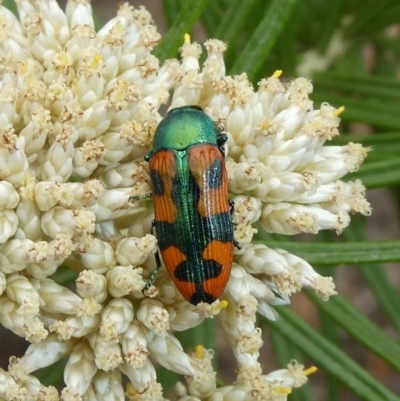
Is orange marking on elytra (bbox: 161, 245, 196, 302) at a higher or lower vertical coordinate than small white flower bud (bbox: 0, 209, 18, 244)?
lower

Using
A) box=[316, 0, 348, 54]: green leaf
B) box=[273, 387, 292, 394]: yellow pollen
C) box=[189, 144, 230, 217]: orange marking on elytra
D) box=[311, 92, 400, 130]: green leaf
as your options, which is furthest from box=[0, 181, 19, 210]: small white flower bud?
box=[316, 0, 348, 54]: green leaf

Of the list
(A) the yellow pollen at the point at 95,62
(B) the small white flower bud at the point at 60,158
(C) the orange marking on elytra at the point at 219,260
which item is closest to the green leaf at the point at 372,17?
(A) the yellow pollen at the point at 95,62

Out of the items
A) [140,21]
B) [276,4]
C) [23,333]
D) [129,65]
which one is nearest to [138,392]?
[23,333]

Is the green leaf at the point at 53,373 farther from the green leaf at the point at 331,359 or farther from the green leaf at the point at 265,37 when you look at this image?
the green leaf at the point at 265,37

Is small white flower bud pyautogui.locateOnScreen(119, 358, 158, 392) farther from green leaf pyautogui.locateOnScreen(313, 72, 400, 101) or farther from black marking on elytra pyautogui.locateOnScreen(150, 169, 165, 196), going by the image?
green leaf pyautogui.locateOnScreen(313, 72, 400, 101)

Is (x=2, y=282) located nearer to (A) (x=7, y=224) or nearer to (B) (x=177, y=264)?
(A) (x=7, y=224)

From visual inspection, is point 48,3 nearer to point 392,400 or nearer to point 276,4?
point 276,4
